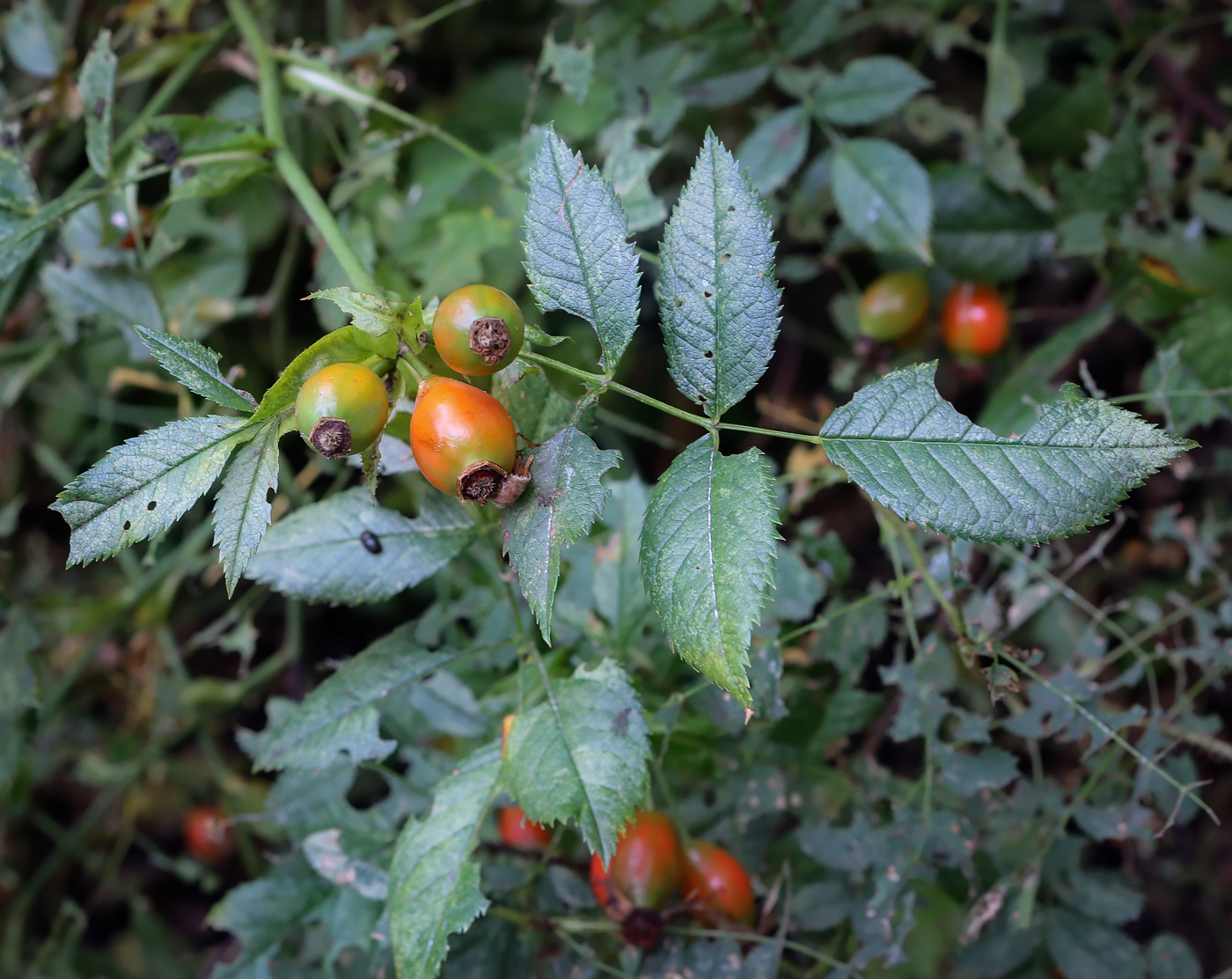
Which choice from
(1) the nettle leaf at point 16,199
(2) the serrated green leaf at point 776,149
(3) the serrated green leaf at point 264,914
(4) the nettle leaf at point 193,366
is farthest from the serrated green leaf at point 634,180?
(3) the serrated green leaf at point 264,914

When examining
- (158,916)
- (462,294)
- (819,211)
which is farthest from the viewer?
(158,916)

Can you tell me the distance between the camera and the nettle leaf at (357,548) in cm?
124

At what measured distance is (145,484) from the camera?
0.96m

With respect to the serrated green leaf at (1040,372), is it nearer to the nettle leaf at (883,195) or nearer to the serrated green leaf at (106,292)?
the nettle leaf at (883,195)

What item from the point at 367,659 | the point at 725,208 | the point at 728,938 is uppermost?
the point at 725,208

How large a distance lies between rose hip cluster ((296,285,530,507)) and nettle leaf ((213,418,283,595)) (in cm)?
8

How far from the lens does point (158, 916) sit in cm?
248

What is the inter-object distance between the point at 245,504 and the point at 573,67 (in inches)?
44.9

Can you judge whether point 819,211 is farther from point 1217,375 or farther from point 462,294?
point 462,294

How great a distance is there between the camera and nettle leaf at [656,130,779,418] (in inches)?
39.2

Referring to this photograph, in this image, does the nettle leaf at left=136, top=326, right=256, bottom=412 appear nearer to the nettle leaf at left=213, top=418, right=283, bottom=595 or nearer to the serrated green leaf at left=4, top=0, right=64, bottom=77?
the nettle leaf at left=213, top=418, right=283, bottom=595

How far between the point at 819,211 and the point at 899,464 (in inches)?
49.5

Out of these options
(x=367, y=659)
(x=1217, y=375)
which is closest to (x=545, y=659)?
(x=367, y=659)

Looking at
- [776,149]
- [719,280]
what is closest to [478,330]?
[719,280]
